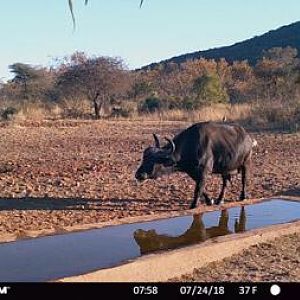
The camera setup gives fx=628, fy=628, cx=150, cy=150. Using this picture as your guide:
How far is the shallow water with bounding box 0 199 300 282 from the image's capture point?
7.15 metres

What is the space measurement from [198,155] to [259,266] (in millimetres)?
4339

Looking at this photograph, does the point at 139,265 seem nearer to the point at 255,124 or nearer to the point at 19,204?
the point at 19,204

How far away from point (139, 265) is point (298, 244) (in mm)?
2524

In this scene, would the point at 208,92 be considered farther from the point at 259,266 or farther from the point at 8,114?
the point at 259,266

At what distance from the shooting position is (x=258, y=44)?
112375 millimetres

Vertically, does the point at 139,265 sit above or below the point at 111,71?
below

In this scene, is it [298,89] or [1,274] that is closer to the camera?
[1,274]

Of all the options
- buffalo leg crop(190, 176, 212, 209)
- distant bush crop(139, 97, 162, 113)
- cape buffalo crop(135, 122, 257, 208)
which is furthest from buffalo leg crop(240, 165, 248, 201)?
distant bush crop(139, 97, 162, 113)

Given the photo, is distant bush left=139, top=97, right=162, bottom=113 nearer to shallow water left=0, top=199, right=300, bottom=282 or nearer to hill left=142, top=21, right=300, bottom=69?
shallow water left=0, top=199, right=300, bottom=282

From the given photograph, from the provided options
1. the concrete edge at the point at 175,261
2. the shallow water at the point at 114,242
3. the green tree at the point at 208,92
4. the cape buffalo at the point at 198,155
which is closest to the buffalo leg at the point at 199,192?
the cape buffalo at the point at 198,155

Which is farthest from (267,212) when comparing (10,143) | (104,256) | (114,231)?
(10,143)

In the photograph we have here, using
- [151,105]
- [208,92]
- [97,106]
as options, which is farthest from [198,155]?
[151,105]

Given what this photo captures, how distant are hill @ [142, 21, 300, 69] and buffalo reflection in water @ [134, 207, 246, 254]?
302 feet

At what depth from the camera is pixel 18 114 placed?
3719 centimetres
